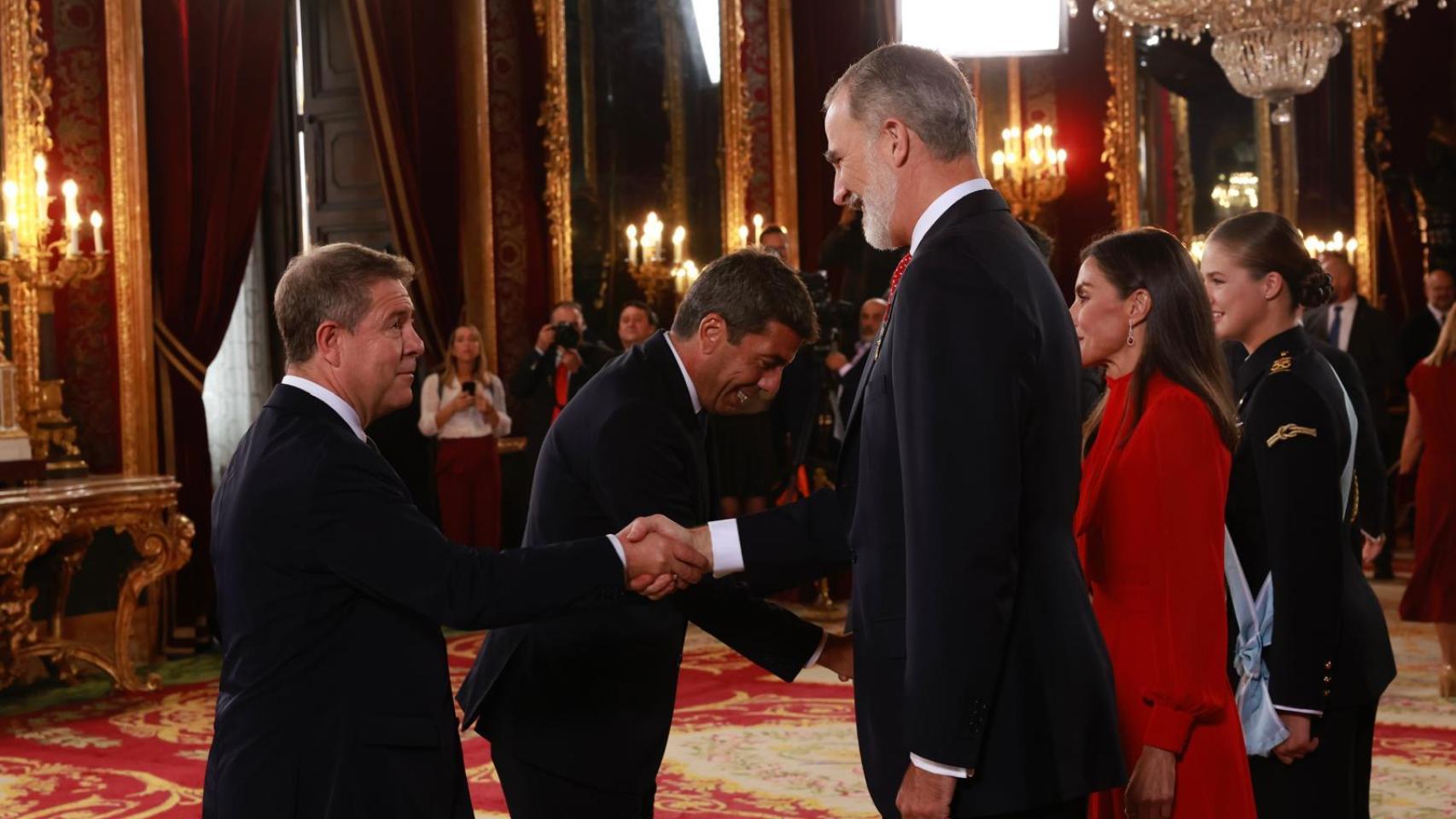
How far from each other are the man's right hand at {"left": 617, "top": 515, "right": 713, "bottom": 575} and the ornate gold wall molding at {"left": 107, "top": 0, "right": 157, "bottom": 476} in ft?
17.2

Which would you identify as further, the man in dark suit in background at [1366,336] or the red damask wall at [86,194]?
the man in dark suit in background at [1366,336]

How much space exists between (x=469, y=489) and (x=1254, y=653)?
5922 millimetres

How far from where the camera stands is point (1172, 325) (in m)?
2.45

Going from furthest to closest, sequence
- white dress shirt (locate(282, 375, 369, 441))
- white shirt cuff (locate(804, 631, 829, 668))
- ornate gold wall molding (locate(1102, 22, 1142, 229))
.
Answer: ornate gold wall molding (locate(1102, 22, 1142, 229)) < white shirt cuff (locate(804, 631, 829, 668)) < white dress shirt (locate(282, 375, 369, 441))

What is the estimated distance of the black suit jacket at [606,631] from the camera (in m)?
2.57

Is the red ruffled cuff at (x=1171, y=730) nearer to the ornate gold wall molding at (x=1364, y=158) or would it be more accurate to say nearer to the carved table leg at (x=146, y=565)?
the carved table leg at (x=146, y=565)

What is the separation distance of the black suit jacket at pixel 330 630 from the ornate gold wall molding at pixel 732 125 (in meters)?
8.12

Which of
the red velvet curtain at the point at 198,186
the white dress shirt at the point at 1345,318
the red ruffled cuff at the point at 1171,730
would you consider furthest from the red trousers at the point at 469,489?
the red ruffled cuff at the point at 1171,730

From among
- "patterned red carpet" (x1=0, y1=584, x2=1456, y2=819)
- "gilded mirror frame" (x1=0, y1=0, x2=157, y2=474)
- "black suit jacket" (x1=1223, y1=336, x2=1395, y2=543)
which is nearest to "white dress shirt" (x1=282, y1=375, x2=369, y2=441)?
"black suit jacket" (x1=1223, y1=336, x2=1395, y2=543)

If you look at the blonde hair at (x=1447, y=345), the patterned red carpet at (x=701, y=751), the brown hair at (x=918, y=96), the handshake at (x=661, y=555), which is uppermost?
the brown hair at (x=918, y=96)

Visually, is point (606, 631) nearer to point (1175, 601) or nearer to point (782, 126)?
point (1175, 601)

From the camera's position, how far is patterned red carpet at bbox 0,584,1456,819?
470cm

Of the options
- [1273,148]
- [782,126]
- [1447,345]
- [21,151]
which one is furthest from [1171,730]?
[1273,148]

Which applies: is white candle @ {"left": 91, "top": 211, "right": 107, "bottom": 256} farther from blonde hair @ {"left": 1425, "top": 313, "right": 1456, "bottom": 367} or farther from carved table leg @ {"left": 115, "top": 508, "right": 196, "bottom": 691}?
blonde hair @ {"left": 1425, "top": 313, "right": 1456, "bottom": 367}
